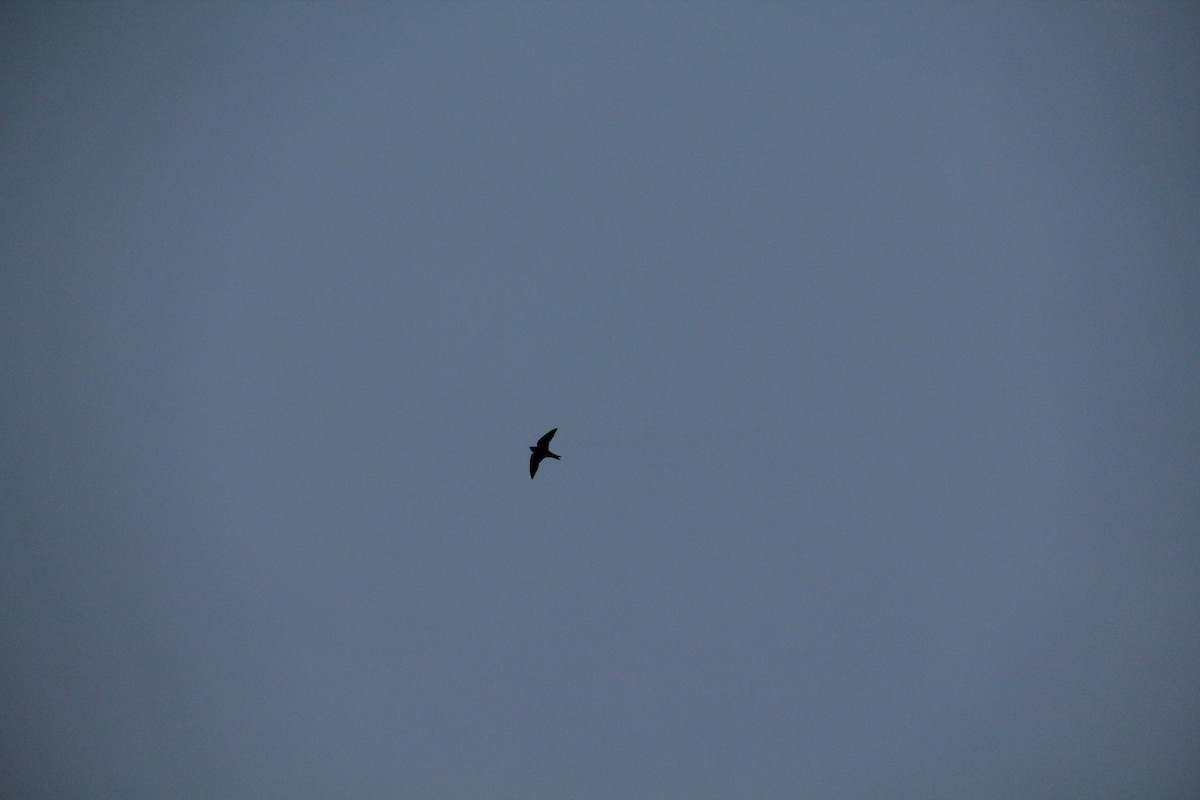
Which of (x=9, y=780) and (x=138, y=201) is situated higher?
(x=138, y=201)

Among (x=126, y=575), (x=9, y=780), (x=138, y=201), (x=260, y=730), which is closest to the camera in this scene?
(x=9, y=780)

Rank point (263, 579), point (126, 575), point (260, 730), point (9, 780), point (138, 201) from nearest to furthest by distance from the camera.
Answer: point (9, 780)
point (260, 730)
point (126, 575)
point (263, 579)
point (138, 201)

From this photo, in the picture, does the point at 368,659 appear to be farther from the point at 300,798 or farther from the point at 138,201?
the point at 138,201

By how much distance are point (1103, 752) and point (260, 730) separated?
74.2 meters

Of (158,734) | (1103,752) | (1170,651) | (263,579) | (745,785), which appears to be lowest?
(158,734)

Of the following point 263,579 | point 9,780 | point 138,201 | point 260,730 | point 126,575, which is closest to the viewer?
point 9,780

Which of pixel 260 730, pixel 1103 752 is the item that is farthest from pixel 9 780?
pixel 1103 752

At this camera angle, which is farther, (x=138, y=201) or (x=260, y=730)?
(x=138, y=201)

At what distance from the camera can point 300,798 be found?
172 ft

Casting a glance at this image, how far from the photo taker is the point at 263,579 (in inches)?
3123

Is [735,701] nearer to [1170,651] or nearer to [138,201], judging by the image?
[1170,651]

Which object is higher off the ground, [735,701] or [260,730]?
[735,701]

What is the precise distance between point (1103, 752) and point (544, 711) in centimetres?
5316

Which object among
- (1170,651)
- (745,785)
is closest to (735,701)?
(745,785)
